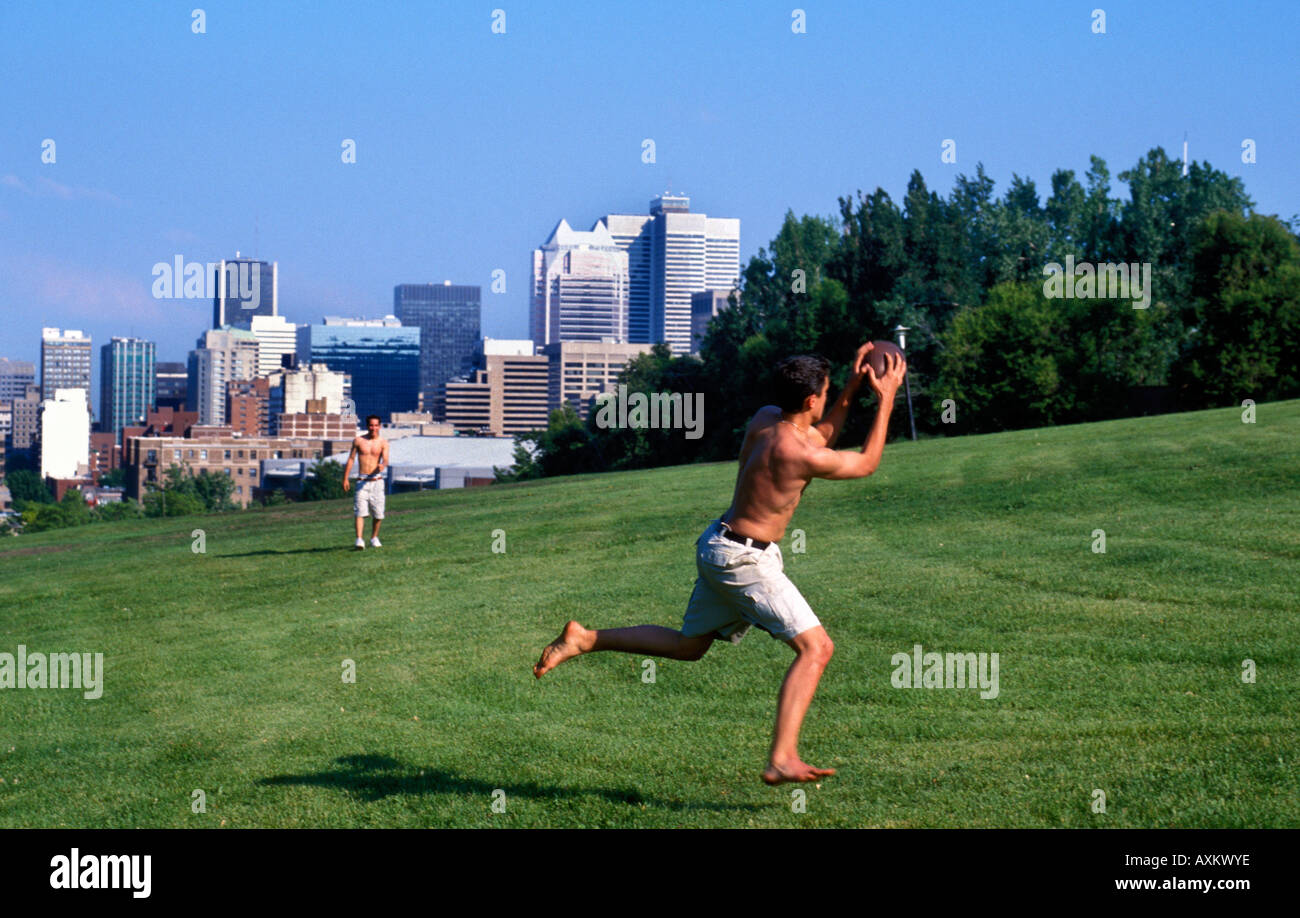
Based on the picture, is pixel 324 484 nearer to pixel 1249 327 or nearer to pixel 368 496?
pixel 1249 327

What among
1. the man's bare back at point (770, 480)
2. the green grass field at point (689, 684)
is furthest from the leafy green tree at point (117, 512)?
the man's bare back at point (770, 480)

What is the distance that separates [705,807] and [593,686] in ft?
11.0

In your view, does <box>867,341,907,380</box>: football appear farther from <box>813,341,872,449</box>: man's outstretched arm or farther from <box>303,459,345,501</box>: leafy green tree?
<box>303,459,345,501</box>: leafy green tree

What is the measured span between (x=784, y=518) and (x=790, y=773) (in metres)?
1.36

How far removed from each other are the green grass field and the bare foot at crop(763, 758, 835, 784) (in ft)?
1.04

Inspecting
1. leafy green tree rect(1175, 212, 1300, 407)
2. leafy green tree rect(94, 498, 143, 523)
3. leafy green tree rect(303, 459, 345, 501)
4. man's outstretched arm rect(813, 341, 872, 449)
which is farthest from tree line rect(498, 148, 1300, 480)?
leafy green tree rect(94, 498, 143, 523)

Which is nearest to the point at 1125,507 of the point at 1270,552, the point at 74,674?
the point at 1270,552

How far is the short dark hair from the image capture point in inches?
263

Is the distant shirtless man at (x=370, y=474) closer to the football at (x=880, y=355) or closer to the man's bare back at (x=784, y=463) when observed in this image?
the man's bare back at (x=784, y=463)

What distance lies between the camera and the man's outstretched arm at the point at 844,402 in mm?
6633

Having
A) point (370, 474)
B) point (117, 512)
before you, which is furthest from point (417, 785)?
point (117, 512)

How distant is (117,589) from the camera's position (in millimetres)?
18656

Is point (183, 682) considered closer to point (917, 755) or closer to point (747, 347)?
point (917, 755)

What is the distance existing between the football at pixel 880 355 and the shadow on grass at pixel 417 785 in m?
2.48
